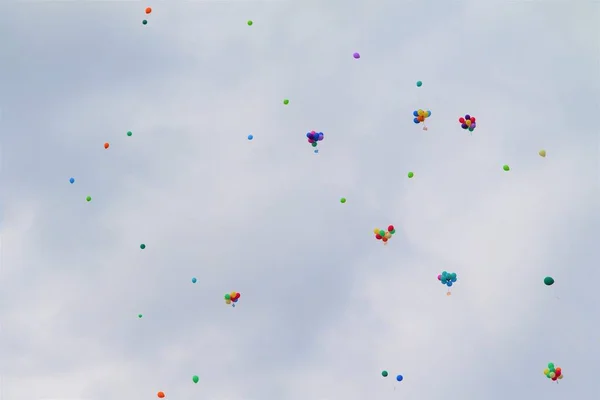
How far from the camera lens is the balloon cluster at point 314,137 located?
90.1ft

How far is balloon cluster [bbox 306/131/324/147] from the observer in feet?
90.1

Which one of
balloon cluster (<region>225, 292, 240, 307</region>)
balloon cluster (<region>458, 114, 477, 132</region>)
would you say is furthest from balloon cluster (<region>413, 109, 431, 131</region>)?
balloon cluster (<region>225, 292, 240, 307</region>)

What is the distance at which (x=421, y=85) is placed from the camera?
28.0 m

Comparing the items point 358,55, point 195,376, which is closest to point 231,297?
point 195,376

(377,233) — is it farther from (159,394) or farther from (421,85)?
(159,394)

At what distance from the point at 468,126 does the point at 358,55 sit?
3.94 meters

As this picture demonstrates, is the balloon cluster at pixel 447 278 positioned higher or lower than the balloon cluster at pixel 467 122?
lower

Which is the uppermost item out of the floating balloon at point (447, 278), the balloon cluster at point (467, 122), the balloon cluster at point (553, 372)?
the balloon cluster at point (467, 122)

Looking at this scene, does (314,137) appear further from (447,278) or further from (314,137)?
(447,278)

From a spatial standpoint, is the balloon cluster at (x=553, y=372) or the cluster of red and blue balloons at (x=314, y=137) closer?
the balloon cluster at (x=553, y=372)

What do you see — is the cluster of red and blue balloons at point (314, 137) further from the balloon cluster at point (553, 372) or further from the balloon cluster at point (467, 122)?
the balloon cluster at point (553, 372)

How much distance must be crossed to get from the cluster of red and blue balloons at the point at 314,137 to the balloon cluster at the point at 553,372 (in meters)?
9.36

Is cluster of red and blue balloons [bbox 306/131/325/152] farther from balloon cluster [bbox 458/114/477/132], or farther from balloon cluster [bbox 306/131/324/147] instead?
balloon cluster [bbox 458/114/477/132]

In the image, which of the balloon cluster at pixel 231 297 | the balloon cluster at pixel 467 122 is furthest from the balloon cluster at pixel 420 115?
the balloon cluster at pixel 231 297
